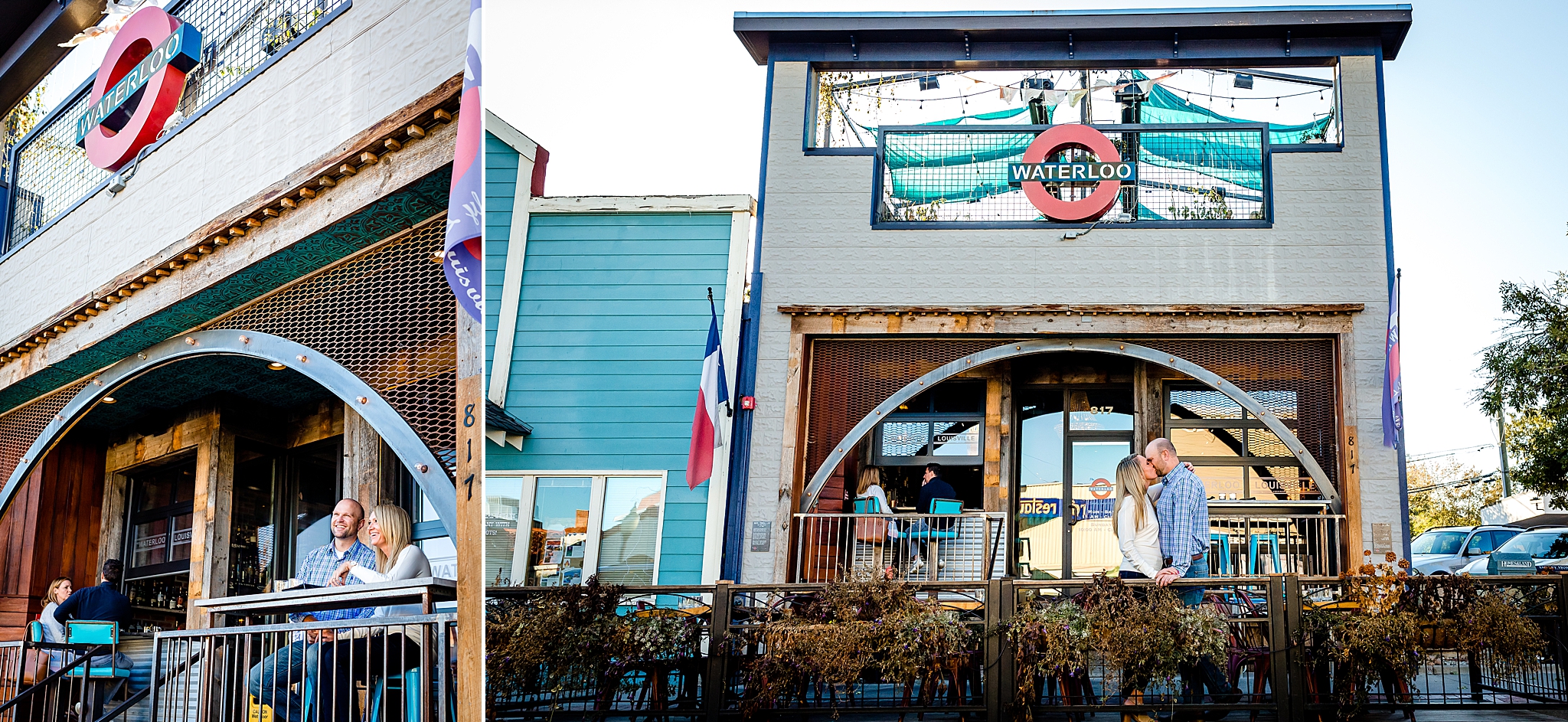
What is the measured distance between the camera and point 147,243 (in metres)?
10.2

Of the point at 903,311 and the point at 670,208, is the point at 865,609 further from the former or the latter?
the point at 670,208

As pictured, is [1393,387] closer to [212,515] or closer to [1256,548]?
[1256,548]

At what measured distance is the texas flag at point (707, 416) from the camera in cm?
1066

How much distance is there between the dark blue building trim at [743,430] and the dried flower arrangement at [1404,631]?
4.69 m

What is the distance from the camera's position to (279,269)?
8.59m

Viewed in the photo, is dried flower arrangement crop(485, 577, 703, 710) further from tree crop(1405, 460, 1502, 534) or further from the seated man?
tree crop(1405, 460, 1502, 534)

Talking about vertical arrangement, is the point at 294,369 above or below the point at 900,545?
above

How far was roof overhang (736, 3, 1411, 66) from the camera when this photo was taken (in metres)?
11.3

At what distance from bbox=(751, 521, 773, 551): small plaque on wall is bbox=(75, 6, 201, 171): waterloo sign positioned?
571 cm

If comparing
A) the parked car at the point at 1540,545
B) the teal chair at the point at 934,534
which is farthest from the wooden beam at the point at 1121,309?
the parked car at the point at 1540,545

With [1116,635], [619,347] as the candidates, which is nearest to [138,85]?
[619,347]

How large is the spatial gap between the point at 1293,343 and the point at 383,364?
7.22m

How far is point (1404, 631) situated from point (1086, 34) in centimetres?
619

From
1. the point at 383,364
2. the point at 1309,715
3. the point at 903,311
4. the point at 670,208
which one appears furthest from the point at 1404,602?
the point at 670,208
